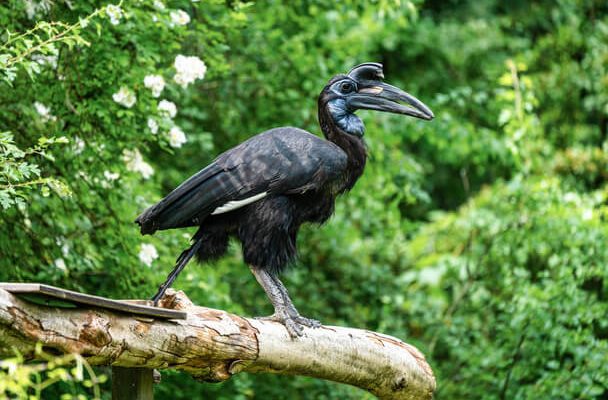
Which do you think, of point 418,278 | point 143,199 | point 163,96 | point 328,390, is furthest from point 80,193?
point 418,278

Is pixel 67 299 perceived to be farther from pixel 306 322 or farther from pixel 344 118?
pixel 344 118

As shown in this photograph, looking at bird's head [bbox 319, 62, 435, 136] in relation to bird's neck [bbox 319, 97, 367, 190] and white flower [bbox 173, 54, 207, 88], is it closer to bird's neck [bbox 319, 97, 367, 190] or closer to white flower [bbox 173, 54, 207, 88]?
bird's neck [bbox 319, 97, 367, 190]

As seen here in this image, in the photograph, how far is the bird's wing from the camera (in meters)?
4.12

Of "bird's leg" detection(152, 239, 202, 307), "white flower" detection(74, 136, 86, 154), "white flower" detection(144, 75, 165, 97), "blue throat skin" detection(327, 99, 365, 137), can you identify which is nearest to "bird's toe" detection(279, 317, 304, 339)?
"bird's leg" detection(152, 239, 202, 307)

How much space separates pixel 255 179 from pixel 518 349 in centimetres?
288

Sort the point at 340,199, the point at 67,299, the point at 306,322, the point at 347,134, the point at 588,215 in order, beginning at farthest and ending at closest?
the point at 340,199
the point at 588,215
the point at 347,134
the point at 306,322
the point at 67,299

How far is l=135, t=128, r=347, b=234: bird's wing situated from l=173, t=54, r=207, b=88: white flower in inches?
25.9

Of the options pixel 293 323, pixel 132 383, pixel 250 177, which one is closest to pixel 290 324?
pixel 293 323

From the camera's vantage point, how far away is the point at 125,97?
4.68 metres

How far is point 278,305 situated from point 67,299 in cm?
140

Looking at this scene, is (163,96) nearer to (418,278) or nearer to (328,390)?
(328,390)

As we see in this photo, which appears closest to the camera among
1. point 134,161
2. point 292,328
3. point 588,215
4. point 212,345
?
point 212,345

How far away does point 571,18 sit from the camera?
931 centimetres

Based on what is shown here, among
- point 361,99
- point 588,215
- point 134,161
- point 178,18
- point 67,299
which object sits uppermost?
point 178,18
